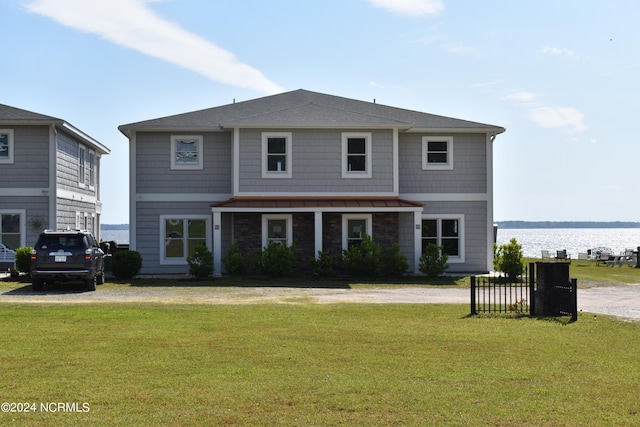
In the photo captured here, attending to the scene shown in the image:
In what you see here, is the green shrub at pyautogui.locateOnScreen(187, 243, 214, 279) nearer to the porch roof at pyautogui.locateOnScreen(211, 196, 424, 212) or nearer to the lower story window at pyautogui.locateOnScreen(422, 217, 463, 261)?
the porch roof at pyautogui.locateOnScreen(211, 196, 424, 212)

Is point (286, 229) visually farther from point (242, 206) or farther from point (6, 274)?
point (6, 274)

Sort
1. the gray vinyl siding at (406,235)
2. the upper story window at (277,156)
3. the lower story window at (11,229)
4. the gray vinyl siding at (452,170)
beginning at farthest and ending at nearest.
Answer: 1. the gray vinyl siding at (452,170)
2. the gray vinyl siding at (406,235)
3. the upper story window at (277,156)
4. the lower story window at (11,229)

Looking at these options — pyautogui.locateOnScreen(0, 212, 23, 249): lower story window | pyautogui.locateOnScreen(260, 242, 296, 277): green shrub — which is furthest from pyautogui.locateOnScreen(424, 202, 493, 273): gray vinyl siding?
pyautogui.locateOnScreen(0, 212, 23, 249): lower story window

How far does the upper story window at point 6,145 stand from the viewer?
2967 cm

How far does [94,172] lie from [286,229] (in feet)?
43.5

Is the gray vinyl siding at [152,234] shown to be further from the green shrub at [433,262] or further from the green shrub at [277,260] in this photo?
the green shrub at [433,262]

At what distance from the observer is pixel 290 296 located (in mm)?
21391

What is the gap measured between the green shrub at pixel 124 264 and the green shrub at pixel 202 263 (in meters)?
1.93

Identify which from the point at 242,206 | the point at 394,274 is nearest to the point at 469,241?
the point at 394,274

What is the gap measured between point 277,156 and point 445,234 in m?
7.32

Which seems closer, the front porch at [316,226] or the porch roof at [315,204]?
the porch roof at [315,204]

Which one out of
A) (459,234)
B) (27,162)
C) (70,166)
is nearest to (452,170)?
(459,234)

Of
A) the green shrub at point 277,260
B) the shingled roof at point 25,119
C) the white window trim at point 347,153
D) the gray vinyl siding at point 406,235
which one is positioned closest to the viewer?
the green shrub at point 277,260

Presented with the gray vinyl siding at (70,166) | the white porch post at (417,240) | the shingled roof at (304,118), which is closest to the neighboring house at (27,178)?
the gray vinyl siding at (70,166)
